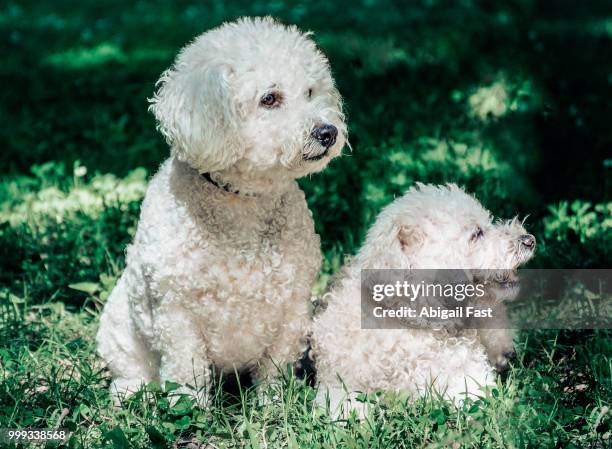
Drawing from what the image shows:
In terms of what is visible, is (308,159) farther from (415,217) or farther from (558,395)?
(558,395)

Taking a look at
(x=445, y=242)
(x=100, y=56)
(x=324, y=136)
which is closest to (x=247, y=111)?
(x=324, y=136)

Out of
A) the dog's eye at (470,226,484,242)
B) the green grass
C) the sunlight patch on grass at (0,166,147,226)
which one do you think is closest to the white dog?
the green grass

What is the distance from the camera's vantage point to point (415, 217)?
3.29 metres

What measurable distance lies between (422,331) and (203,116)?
3.87 feet

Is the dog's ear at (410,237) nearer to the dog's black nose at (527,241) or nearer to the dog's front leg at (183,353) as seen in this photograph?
the dog's black nose at (527,241)

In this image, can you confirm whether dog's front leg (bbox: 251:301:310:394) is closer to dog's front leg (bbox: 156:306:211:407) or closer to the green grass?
the green grass

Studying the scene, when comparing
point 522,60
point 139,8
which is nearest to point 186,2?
point 139,8

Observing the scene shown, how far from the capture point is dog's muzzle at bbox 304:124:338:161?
3.07 m

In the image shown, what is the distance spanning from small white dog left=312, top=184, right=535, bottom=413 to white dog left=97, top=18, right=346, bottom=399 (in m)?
0.25

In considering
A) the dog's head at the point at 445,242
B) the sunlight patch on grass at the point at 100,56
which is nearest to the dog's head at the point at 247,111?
the dog's head at the point at 445,242

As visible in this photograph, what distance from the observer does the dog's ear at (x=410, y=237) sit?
328cm

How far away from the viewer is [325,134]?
3.07 metres

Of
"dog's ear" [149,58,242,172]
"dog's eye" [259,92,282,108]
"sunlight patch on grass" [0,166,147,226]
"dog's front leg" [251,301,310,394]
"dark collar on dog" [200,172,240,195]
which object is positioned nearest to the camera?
"dog's ear" [149,58,242,172]

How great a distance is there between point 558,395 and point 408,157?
8.05 feet
